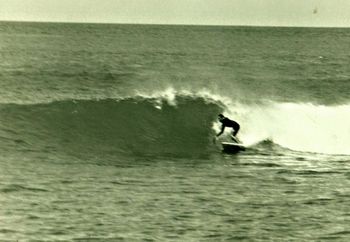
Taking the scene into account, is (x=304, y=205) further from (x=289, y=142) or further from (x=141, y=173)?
(x=289, y=142)

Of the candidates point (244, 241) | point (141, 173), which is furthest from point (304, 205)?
point (141, 173)

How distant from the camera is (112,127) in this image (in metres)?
22.5

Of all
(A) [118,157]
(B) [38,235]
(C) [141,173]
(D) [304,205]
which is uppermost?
(A) [118,157]

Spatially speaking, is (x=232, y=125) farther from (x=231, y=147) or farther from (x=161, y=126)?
(x=161, y=126)

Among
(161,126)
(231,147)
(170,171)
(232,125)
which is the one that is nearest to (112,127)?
(161,126)

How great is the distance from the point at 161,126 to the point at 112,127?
1575mm

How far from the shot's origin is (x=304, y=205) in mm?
13922

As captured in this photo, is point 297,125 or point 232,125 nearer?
point 232,125

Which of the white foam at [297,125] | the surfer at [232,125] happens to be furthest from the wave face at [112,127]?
the white foam at [297,125]

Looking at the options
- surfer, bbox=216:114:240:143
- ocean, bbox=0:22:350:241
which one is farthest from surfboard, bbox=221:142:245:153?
surfer, bbox=216:114:240:143

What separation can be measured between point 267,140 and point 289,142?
0.69 m

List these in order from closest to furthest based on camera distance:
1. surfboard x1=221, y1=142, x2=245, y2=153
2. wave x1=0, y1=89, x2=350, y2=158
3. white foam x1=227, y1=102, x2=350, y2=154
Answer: surfboard x1=221, y1=142, x2=245, y2=153 → wave x1=0, y1=89, x2=350, y2=158 → white foam x1=227, y1=102, x2=350, y2=154

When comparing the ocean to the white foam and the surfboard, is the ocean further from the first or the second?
the surfboard

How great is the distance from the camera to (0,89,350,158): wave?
20391 mm
